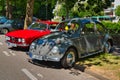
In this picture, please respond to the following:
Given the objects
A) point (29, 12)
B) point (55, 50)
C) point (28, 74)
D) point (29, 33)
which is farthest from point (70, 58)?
point (29, 12)

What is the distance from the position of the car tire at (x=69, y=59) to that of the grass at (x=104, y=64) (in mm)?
290

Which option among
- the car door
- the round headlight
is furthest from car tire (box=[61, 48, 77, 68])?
the car door

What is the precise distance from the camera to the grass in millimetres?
8195

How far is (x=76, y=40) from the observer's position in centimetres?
984

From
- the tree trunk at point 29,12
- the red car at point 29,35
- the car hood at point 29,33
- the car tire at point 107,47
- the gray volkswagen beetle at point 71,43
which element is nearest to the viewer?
the gray volkswagen beetle at point 71,43

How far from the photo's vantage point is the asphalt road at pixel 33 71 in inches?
315

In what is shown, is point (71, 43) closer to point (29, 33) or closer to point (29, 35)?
point (29, 35)

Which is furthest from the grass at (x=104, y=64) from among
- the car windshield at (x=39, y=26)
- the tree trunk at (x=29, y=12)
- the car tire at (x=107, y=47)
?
the tree trunk at (x=29, y=12)

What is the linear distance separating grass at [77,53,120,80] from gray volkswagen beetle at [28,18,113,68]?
0.23 metres

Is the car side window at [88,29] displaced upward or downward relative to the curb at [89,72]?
upward

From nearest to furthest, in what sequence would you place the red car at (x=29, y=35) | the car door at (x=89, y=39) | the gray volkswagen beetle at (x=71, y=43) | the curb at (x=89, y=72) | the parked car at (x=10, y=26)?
the curb at (x=89, y=72) < the gray volkswagen beetle at (x=71, y=43) < the car door at (x=89, y=39) < the red car at (x=29, y=35) < the parked car at (x=10, y=26)

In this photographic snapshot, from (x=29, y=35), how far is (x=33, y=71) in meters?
4.13

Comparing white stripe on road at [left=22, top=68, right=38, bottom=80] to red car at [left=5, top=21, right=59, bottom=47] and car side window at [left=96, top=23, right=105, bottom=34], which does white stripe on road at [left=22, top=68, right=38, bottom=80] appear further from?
car side window at [left=96, top=23, right=105, bottom=34]

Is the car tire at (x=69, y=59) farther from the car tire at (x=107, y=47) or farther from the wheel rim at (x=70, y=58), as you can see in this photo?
the car tire at (x=107, y=47)
